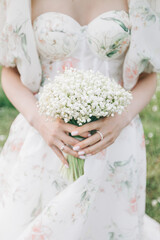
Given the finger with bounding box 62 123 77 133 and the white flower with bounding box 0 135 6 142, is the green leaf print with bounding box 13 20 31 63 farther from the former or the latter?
the white flower with bounding box 0 135 6 142

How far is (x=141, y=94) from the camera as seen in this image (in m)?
1.74

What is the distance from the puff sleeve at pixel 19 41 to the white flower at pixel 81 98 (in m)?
0.35

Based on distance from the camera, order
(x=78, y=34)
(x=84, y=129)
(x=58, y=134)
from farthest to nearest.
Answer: (x=78, y=34) → (x=58, y=134) → (x=84, y=129)

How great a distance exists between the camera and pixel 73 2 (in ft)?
5.56

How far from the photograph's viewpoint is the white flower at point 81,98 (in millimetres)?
1210

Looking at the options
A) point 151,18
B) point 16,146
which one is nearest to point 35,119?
point 16,146

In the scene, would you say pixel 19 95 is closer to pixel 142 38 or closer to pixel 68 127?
pixel 68 127

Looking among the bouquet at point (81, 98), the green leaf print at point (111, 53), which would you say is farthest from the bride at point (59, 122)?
the bouquet at point (81, 98)

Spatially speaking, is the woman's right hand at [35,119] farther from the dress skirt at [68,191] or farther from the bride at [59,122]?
the dress skirt at [68,191]

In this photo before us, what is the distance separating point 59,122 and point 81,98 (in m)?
0.25

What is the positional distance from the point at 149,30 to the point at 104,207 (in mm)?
1003

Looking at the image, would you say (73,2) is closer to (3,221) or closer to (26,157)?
(26,157)

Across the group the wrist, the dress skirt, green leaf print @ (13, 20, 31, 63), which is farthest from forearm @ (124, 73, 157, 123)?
green leaf print @ (13, 20, 31, 63)

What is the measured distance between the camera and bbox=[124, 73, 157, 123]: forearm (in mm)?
1655
